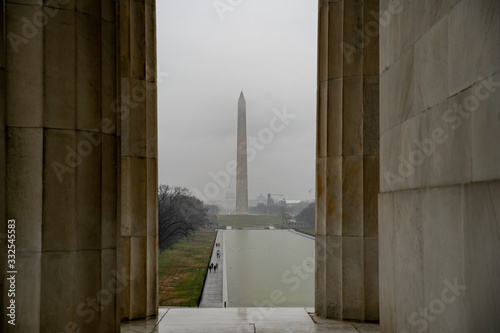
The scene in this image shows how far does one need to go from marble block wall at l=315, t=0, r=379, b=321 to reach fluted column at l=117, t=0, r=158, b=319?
7.87 metres

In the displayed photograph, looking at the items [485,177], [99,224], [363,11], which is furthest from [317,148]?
[485,177]

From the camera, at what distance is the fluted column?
22.6 m

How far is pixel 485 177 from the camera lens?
27.7 feet

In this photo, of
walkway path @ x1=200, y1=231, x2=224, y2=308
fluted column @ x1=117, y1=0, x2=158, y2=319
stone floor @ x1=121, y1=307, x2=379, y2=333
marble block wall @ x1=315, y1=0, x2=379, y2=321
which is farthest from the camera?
walkway path @ x1=200, y1=231, x2=224, y2=308

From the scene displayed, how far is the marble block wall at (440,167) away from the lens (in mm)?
8383

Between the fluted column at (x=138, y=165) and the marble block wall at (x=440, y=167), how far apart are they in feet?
40.7

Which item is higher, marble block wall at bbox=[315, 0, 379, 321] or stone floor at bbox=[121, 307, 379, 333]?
marble block wall at bbox=[315, 0, 379, 321]

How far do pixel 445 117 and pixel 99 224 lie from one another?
29.2ft

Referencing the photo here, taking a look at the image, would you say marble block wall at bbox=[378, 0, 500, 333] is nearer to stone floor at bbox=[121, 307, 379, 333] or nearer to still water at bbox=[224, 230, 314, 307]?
stone floor at bbox=[121, 307, 379, 333]

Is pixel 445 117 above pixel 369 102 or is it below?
→ below

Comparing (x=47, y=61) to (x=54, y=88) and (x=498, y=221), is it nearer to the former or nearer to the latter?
(x=54, y=88)

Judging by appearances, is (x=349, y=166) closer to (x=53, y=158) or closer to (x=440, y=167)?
(x=440, y=167)

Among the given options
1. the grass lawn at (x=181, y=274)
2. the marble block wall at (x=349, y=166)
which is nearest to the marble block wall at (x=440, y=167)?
the marble block wall at (x=349, y=166)

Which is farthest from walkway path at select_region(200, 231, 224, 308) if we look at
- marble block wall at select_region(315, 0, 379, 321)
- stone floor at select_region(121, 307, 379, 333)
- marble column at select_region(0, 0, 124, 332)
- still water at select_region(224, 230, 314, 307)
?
marble column at select_region(0, 0, 124, 332)
